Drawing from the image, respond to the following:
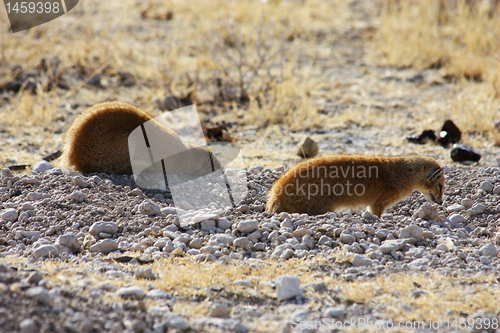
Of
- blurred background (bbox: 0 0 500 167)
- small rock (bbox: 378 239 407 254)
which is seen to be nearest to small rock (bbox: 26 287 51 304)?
small rock (bbox: 378 239 407 254)

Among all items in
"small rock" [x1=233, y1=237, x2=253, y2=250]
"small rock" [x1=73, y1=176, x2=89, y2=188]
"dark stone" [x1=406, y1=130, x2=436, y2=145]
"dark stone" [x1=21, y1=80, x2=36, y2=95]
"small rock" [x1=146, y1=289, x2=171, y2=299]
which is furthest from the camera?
"dark stone" [x1=21, y1=80, x2=36, y2=95]

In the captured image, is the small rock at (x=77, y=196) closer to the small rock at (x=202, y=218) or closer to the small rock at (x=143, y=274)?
the small rock at (x=202, y=218)

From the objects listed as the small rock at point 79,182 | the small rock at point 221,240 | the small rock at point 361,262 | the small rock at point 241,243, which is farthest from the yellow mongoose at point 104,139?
the small rock at point 361,262

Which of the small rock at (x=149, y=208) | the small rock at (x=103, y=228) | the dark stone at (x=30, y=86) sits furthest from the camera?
the dark stone at (x=30, y=86)

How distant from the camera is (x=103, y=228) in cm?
470

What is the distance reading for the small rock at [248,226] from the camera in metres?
4.77

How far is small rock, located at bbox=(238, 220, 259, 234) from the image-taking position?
477 cm

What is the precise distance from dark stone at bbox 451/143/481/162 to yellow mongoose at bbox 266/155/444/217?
1.99 metres

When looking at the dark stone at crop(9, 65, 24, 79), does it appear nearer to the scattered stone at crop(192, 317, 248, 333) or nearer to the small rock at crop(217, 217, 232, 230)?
the small rock at crop(217, 217, 232, 230)

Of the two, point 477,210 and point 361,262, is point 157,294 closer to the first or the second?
point 361,262

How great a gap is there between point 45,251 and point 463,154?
5.92 metres

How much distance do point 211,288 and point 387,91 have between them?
915 cm

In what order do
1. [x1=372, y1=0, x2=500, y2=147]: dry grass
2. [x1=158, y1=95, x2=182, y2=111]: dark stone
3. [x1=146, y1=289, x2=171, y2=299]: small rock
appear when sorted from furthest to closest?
[x1=158, y1=95, x2=182, y2=111]: dark stone → [x1=372, y1=0, x2=500, y2=147]: dry grass → [x1=146, y1=289, x2=171, y2=299]: small rock

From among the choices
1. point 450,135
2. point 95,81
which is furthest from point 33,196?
point 95,81
